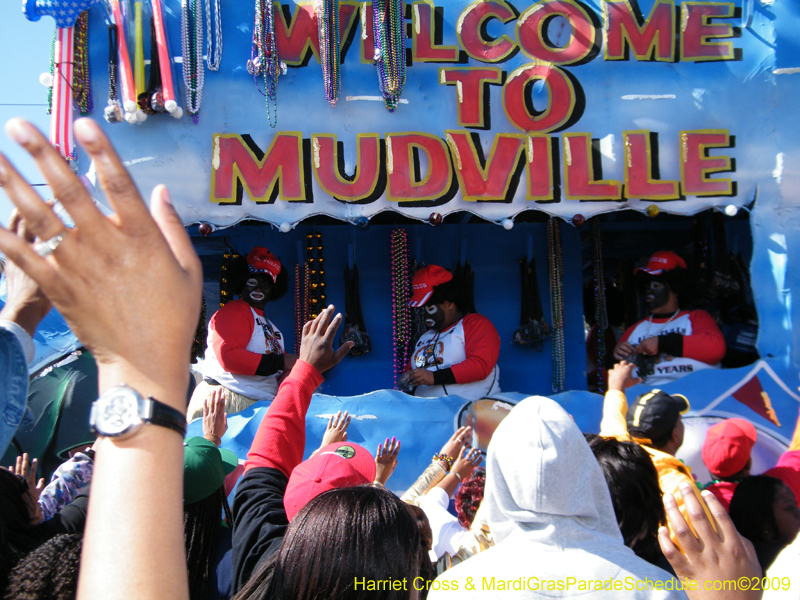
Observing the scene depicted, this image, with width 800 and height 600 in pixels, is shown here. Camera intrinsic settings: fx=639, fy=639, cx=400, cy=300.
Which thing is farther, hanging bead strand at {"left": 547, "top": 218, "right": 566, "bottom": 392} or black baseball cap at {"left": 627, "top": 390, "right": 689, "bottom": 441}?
hanging bead strand at {"left": 547, "top": 218, "right": 566, "bottom": 392}

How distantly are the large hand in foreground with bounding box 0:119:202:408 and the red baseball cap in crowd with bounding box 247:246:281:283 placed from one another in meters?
4.05

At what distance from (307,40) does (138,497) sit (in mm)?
3977

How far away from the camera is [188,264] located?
80 cm

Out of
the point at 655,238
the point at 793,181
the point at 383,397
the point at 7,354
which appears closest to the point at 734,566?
the point at 7,354

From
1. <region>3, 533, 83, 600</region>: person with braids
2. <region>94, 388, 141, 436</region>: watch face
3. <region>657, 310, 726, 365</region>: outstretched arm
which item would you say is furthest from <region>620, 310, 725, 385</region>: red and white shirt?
<region>94, 388, 141, 436</region>: watch face

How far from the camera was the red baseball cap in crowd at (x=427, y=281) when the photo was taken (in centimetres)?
479

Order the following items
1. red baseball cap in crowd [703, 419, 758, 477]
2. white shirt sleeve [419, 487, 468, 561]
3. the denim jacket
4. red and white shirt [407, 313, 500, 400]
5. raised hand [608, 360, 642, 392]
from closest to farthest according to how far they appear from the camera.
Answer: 1. the denim jacket
2. white shirt sleeve [419, 487, 468, 561]
3. red baseball cap in crowd [703, 419, 758, 477]
4. raised hand [608, 360, 642, 392]
5. red and white shirt [407, 313, 500, 400]

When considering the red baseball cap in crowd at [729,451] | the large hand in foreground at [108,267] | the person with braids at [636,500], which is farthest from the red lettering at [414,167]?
the large hand in foreground at [108,267]

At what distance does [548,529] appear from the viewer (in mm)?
1362

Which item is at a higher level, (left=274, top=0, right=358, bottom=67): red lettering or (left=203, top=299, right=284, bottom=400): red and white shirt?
(left=274, top=0, right=358, bottom=67): red lettering

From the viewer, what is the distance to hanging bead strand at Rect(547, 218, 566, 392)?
5297mm

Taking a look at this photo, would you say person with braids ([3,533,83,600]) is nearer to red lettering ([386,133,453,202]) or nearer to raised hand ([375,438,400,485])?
raised hand ([375,438,400,485])

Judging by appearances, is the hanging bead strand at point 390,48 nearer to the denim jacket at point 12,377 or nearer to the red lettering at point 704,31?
the red lettering at point 704,31

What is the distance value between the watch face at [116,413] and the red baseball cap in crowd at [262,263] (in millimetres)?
4072
